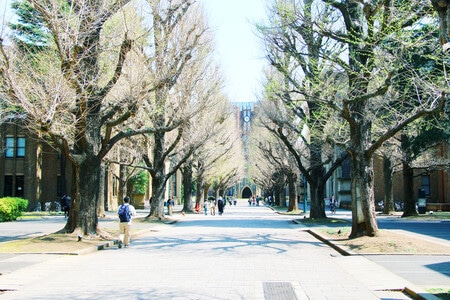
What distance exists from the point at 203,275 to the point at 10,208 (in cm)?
2543

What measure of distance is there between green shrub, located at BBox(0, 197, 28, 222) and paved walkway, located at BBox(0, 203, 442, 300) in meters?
18.2

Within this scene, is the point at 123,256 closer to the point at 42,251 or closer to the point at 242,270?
→ the point at 42,251

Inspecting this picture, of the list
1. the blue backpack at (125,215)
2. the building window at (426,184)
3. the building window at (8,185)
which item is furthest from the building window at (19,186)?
the building window at (426,184)

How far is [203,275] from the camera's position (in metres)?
11.6

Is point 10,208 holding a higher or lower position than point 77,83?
lower

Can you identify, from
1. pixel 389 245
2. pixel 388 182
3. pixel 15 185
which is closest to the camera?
pixel 389 245

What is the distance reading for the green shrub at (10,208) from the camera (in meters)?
32.9

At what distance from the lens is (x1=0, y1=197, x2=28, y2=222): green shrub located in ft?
108

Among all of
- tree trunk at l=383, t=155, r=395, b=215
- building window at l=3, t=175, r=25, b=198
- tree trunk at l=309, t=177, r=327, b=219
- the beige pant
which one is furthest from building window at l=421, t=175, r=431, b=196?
the beige pant

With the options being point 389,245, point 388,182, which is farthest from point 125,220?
point 388,182

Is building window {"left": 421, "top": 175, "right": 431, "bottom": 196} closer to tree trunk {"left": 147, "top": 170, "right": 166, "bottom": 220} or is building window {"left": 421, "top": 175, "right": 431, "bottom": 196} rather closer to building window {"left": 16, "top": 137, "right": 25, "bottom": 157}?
tree trunk {"left": 147, "top": 170, "right": 166, "bottom": 220}

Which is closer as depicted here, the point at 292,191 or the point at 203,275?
the point at 203,275

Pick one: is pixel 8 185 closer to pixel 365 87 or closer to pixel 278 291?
pixel 365 87

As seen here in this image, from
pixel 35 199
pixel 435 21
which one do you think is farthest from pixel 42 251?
pixel 35 199
